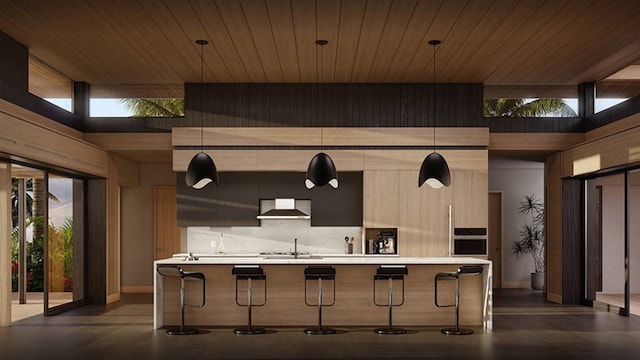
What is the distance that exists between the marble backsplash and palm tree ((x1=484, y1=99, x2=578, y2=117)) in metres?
3.36

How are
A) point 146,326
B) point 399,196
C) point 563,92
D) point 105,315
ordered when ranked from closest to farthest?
point 146,326
point 105,315
point 399,196
point 563,92

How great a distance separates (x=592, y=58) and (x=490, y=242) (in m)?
5.56

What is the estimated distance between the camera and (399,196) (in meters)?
10.3

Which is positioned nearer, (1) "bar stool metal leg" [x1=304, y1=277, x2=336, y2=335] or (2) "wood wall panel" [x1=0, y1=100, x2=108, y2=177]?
(2) "wood wall panel" [x1=0, y1=100, x2=108, y2=177]

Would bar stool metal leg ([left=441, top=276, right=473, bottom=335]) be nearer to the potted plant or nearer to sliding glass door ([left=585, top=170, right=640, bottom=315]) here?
sliding glass door ([left=585, top=170, right=640, bottom=315])

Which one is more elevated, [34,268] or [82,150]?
[82,150]

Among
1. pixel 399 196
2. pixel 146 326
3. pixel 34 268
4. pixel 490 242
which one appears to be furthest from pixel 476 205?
pixel 34 268

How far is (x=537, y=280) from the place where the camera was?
1310 centimetres

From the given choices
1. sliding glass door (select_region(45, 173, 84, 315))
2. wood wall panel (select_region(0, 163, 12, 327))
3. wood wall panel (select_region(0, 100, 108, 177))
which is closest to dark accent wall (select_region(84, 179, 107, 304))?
sliding glass door (select_region(45, 173, 84, 315))

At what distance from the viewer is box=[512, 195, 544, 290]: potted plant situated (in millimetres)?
13438

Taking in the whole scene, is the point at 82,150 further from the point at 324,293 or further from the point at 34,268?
the point at 324,293

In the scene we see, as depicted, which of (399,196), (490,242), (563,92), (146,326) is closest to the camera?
(146,326)

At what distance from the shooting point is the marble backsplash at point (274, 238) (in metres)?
10.6

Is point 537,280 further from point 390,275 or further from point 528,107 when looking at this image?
point 390,275
